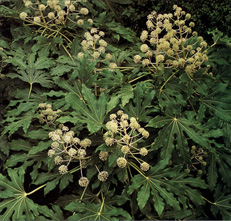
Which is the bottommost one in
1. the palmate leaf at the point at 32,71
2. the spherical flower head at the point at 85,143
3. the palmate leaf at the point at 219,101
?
the palmate leaf at the point at 32,71

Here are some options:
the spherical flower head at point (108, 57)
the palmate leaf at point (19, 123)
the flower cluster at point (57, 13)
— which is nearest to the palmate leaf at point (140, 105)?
the spherical flower head at point (108, 57)

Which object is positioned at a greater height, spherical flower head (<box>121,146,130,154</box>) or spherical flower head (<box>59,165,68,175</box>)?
spherical flower head (<box>121,146,130,154</box>)

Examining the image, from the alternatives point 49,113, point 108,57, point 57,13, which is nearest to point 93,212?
point 49,113

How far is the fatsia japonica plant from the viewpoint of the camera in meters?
1.85

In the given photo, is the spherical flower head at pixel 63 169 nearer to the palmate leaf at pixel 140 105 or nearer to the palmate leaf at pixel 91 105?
the palmate leaf at pixel 91 105

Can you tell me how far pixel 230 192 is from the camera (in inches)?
90.5

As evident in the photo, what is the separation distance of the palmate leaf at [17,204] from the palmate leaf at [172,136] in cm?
82

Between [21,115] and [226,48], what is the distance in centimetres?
181

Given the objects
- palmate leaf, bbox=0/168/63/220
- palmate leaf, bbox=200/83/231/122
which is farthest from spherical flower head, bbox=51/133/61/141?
palmate leaf, bbox=200/83/231/122

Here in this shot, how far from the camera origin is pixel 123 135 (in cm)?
182

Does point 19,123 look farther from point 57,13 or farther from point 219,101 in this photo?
point 219,101

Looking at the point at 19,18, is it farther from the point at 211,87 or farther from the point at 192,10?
the point at 192,10

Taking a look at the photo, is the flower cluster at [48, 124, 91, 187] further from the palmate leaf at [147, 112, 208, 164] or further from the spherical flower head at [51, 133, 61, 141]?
the palmate leaf at [147, 112, 208, 164]

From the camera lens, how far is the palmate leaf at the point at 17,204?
187cm
